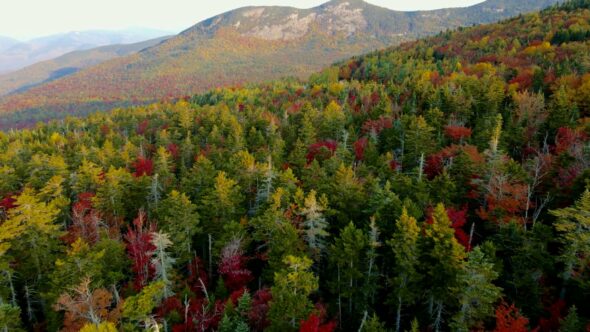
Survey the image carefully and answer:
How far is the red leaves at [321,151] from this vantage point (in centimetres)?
5550

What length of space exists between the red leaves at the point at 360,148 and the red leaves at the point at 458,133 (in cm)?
1179

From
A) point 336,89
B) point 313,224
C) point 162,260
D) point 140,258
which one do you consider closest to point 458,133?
point 313,224

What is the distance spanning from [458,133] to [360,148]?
13.6 m

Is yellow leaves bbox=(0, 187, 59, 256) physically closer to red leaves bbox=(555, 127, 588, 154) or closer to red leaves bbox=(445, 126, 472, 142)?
red leaves bbox=(445, 126, 472, 142)

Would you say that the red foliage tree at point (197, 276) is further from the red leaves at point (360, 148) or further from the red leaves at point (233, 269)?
the red leaves at point (360, 148)

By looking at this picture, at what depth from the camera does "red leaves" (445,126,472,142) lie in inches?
2110

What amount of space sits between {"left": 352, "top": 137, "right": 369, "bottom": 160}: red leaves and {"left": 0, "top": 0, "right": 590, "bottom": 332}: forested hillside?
30 cm

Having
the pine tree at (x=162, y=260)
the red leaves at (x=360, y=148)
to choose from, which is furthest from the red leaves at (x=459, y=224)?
the pine tree at (x=162, y=260)

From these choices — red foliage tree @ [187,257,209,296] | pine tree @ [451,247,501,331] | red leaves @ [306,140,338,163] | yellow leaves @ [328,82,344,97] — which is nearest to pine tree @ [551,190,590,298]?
pine tree @ [451,247,501,331]

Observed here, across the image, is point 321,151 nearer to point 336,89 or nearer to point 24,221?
point 24,221

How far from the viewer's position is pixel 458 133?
54031mm

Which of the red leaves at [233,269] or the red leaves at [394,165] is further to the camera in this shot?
the red leaves at [394,165]

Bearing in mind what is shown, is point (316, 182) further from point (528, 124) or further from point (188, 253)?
point (528, 124)

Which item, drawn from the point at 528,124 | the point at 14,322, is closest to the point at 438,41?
the point at 528,124
